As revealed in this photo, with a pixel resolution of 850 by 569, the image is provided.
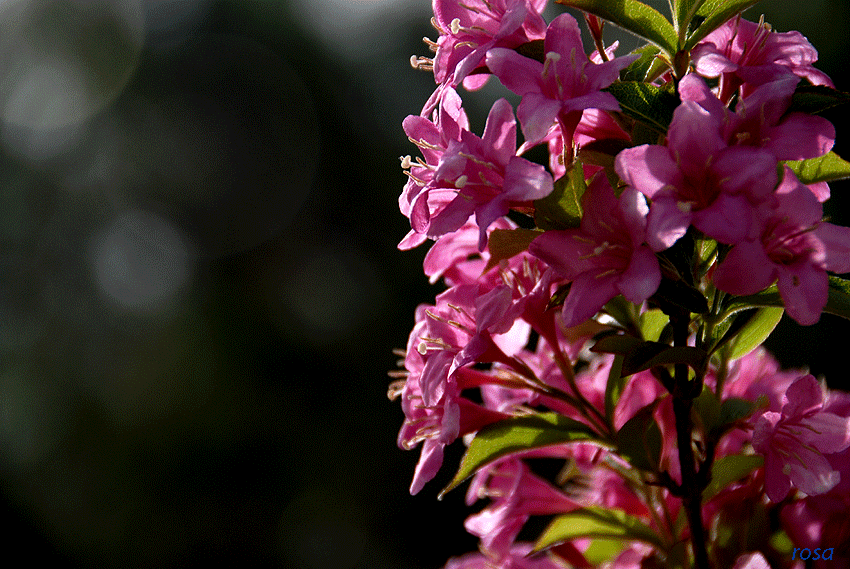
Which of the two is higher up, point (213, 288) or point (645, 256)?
point (645, 256)

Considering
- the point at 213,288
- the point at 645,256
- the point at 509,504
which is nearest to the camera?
the point at 645,256

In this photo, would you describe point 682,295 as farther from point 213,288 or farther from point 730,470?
point 213,288

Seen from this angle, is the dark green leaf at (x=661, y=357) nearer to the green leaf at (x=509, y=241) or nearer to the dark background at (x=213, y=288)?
the green leaf at (x=509, y=241)

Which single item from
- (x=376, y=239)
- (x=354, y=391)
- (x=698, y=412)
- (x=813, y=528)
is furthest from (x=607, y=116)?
(x=376, y=239)

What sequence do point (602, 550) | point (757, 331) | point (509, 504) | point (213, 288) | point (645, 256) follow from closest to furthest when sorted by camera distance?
point (645, 256)
point (757, 331)
point (509, 504)
point (602, 550)
point (213, 288)

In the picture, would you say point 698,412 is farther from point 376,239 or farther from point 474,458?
point 376,239

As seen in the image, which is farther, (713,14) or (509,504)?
(509,504)

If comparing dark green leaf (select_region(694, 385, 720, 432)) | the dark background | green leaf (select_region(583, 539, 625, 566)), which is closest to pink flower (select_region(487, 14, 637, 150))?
dark green leaf (select_region(694, 385, 720, 432))

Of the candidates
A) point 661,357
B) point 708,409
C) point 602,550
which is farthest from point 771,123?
point 602,550
